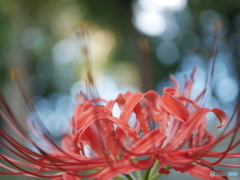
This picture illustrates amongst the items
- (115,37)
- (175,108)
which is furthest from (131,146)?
(115,37)

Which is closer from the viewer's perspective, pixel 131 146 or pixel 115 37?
pixel 131 146

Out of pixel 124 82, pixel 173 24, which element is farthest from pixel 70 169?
pixel 124 82

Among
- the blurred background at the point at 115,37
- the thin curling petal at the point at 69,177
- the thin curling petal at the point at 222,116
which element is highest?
the blurred background at the point at 115,37

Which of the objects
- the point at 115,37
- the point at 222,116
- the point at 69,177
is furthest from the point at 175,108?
the point at 115,37

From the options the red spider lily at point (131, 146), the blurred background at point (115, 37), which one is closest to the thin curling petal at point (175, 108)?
the red spider lily at point (131, 146)

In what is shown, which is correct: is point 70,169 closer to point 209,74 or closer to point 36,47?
point 209,74

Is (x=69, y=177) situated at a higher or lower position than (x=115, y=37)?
lower

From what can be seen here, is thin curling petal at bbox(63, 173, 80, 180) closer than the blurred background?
Yes

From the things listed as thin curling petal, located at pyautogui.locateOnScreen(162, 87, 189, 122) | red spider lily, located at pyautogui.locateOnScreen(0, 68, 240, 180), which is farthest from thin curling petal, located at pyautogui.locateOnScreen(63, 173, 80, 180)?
thin curling petal, located at pyautogui.locateOnScreen(162, 87, 189, 122)

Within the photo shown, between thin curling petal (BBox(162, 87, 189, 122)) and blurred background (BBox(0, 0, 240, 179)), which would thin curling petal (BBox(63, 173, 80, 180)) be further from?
→ blurred background (BBox(0, 0, 240, 179))

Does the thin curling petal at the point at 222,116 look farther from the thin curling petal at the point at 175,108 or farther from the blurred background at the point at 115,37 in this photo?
the blurred background at the point at 115,37

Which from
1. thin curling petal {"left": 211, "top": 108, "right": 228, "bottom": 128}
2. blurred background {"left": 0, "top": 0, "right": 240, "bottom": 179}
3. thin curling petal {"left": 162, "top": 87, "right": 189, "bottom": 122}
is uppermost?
blurred background {"left": 0, "top": 0, "right": 240, "bottom": 179}

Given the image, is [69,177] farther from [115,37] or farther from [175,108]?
[115,37]
